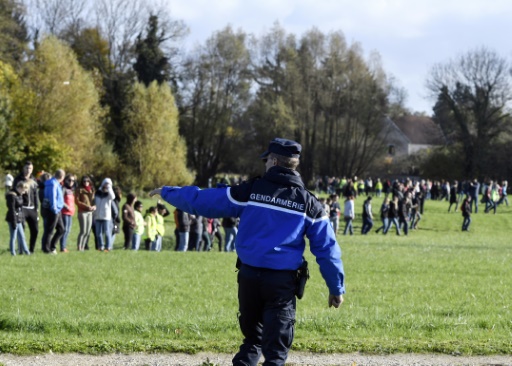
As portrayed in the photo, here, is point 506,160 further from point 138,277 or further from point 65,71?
point 138,277

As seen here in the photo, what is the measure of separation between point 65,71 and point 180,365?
4476 centimetres

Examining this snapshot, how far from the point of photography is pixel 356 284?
13766mm

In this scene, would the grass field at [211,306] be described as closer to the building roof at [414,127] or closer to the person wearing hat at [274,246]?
the person wearing hat at [274,246]

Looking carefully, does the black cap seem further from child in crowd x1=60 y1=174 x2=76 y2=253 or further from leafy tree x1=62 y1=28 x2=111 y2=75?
leafy tree x1=62 y1=28 x2=111 y2=75

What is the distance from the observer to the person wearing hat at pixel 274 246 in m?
5.83

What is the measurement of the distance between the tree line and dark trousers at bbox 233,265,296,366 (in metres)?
41.1

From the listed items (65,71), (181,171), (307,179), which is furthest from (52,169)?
(307,179)

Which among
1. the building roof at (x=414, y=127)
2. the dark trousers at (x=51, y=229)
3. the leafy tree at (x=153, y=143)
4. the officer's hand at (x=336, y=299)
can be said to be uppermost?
the building roof at (x=414, y=127)

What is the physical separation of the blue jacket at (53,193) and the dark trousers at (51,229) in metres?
0.17

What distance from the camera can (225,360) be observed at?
7531 mm

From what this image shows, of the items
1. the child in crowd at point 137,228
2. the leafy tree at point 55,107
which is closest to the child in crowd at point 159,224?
the child in crowd at point 137,228

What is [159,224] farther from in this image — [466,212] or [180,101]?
[180,101]

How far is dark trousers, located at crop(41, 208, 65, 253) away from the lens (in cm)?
1719

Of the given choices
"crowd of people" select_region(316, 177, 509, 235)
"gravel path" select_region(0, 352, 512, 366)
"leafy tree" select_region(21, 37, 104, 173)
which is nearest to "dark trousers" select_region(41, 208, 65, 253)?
"crowd of people" select_region(316, 177, 509, 235)
